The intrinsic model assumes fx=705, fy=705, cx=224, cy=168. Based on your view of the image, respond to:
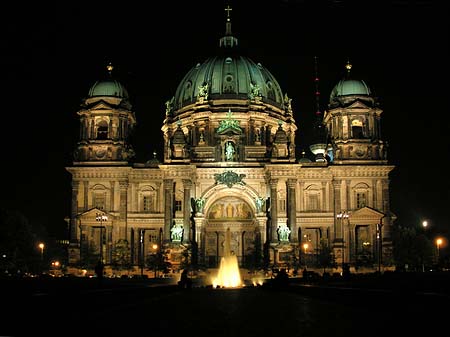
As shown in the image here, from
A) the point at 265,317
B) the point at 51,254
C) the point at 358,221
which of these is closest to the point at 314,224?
the point at 358,221

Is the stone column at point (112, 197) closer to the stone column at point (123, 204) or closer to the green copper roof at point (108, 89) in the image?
the stone column at point (123, 204)

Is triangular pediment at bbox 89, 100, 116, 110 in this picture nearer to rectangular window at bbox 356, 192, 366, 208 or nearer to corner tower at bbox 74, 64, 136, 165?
corner tower at bbox 74, 64, 136, 165

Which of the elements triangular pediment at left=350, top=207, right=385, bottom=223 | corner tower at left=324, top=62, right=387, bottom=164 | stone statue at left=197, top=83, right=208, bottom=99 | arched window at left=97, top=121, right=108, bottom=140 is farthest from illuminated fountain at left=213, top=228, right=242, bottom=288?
stone statue at left=197, top=83, right=208, bottom=99

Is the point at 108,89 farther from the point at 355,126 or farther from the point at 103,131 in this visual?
the point at 355,126

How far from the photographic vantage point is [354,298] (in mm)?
27547

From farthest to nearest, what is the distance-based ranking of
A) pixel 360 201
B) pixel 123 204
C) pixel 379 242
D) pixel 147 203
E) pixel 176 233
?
pixel 147 203 → pixel 360 201 → pixel 123 204 → pixel 379 242 → pixel 176 233

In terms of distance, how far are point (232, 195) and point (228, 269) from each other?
12085 millimetres

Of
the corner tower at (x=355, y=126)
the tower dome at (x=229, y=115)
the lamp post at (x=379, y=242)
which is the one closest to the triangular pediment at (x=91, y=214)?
the tower dome at (x=229, y=115)

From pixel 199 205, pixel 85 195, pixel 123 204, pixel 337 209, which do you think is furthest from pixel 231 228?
pixel 85 195

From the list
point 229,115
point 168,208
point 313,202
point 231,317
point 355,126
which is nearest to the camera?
point 231,317

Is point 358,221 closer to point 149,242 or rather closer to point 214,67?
point 149,242

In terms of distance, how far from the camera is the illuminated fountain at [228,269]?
76562 millimetres

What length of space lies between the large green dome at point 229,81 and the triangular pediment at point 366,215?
86.9 feet

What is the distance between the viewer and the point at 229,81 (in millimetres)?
107875
